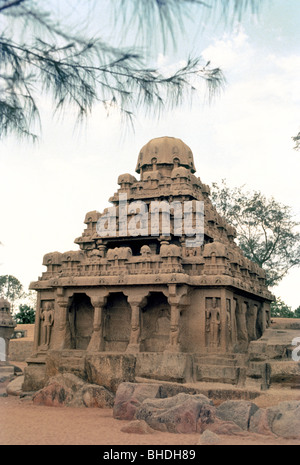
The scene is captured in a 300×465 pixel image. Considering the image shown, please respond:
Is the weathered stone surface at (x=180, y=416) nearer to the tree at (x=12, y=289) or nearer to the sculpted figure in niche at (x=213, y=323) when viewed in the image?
the sculpted figure in niche at (x=213, y=323)

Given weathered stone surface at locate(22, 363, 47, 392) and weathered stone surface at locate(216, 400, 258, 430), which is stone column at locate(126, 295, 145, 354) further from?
weathered stone surface at locate(216, 400, 258, 430)

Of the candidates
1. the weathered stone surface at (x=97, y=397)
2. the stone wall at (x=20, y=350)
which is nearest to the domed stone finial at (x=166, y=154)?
the weathered stone surface at (x=97, y=397)

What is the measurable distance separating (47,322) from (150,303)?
4.16 metres

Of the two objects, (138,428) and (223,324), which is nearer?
(138,428)

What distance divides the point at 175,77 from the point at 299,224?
26860mm

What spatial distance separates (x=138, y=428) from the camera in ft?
31.7

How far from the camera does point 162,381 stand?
14023mm

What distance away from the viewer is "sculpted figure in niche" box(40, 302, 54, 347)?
18.2 meters

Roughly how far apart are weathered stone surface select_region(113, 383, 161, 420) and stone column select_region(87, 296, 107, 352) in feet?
16.0

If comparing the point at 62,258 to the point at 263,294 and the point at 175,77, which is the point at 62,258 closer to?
the point at 263,294

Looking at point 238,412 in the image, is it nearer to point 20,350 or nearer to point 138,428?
point 138,428

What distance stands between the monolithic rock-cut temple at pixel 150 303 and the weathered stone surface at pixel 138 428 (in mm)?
3879

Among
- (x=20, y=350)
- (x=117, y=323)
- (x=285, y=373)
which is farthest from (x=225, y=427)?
(x=20, y=350)

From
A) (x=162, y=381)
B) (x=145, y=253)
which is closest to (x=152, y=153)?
Result: (x=145, y=253)
